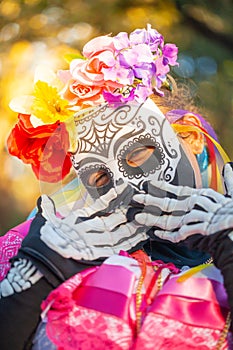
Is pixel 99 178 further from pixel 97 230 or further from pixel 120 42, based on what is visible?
pixel 120 42

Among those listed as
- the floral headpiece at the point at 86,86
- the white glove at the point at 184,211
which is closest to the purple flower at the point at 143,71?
the floral headpiece at the point at 86,86

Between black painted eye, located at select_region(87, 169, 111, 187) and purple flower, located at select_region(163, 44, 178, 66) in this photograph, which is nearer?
black painted eye, located at select_region(87, 169, 111, 187)

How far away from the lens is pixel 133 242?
2.98ft

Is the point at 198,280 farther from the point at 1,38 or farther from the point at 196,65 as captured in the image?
the point at 1,38

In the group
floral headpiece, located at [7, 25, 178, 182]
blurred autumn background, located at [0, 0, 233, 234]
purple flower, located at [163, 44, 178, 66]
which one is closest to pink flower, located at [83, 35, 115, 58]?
floral headpiece, located at [7, 25, 178, 182]

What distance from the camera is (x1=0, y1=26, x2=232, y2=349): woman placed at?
82cm

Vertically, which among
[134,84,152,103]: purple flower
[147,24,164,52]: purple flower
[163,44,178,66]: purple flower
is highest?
[147,24,164,52]: purple flower

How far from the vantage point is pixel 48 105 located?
109 centimetres

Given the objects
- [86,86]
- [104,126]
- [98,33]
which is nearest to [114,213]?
[104,126]

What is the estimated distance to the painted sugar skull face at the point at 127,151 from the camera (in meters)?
0.94

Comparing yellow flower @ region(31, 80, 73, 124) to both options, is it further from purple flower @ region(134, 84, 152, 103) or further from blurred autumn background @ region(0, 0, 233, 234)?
blurred autumn background @ region(0, 0, 233, 234)

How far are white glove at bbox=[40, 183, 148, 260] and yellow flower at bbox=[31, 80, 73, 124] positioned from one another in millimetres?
214

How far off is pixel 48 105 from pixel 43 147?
88mm

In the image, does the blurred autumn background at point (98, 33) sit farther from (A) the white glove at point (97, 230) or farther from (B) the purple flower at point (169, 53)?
(A) the white glove at point (97, 230)
